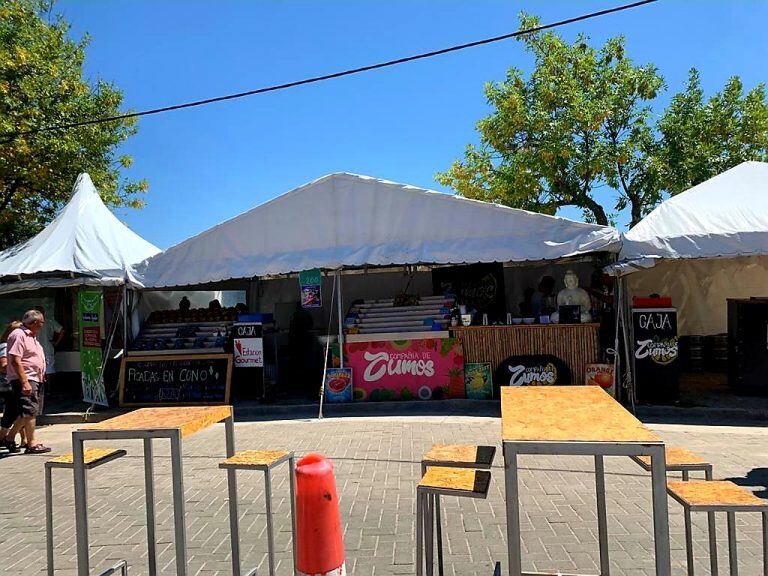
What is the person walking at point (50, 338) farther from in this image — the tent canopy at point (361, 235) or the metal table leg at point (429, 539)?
the metal table leg at point (429, 539)

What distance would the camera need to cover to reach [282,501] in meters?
5.41

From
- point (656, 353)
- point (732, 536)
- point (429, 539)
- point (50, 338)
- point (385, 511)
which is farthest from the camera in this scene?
point (50, 338)

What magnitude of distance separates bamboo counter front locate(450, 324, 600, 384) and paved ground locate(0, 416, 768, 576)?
6.83 feet

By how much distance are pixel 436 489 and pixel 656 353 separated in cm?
767

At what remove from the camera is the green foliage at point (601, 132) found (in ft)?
53.8

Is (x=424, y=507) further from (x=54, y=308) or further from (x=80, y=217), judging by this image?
(x=54, y=308)

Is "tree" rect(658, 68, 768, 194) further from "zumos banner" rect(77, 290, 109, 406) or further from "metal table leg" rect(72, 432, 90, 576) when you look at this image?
"metal table leg" rect(72, 432, 90, 576)

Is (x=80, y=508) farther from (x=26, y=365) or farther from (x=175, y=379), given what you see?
(x=175, y=379)

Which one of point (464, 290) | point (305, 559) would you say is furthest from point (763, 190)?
point (305, 559)

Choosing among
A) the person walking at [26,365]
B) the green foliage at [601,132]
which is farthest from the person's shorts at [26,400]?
the green foliage at [601,132]

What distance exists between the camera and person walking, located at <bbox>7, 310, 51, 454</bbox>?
7219 millimetres

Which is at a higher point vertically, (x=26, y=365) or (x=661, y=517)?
(x=26, y=365)

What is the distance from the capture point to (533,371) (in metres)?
9.95

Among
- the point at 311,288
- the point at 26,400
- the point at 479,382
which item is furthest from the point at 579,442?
the point at 311,288
